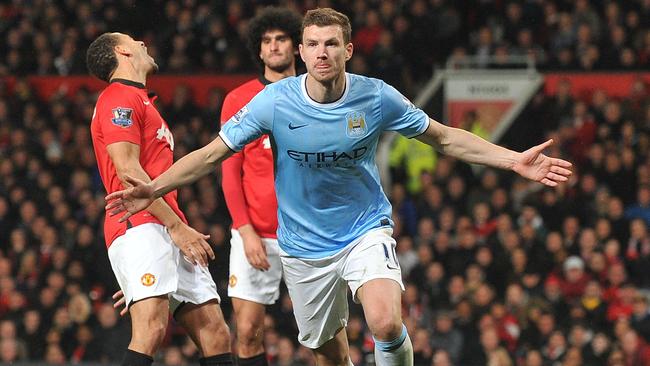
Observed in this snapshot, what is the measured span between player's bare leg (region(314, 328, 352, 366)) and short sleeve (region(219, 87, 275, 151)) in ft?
4.55

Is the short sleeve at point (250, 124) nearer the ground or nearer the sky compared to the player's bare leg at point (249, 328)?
nearer the sky

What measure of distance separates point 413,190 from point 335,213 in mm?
9755

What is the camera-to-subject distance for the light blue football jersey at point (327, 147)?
6.63m

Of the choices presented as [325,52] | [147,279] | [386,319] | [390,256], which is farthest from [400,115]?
[147,279]

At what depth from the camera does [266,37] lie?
7996 mm

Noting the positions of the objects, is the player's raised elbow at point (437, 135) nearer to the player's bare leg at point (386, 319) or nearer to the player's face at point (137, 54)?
the player's bare leg at point (386, 319)

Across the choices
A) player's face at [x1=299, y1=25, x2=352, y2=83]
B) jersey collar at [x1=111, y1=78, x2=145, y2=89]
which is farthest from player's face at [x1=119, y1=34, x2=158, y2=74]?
player's face at [x1=299, y1=25, x2=352, y2=83]

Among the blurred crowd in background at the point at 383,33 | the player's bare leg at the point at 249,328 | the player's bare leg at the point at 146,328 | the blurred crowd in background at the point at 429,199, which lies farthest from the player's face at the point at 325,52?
the blurred crowd in background at the point at 383,33

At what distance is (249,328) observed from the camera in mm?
7762

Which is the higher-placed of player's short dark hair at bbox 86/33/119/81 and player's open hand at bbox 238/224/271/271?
player's short dark hair at bbox 86/33/119/81

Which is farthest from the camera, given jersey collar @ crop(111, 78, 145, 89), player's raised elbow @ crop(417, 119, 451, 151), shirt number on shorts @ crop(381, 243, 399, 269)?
jersey collar @ crop(111, 78, 145, 89)

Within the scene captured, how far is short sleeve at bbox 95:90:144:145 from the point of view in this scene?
6.89 metres

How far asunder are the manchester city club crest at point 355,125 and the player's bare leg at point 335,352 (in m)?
1.32

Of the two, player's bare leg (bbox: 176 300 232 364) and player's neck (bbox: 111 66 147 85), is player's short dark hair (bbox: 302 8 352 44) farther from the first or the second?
player's bare leg (bbox: 176 300 232 364)
